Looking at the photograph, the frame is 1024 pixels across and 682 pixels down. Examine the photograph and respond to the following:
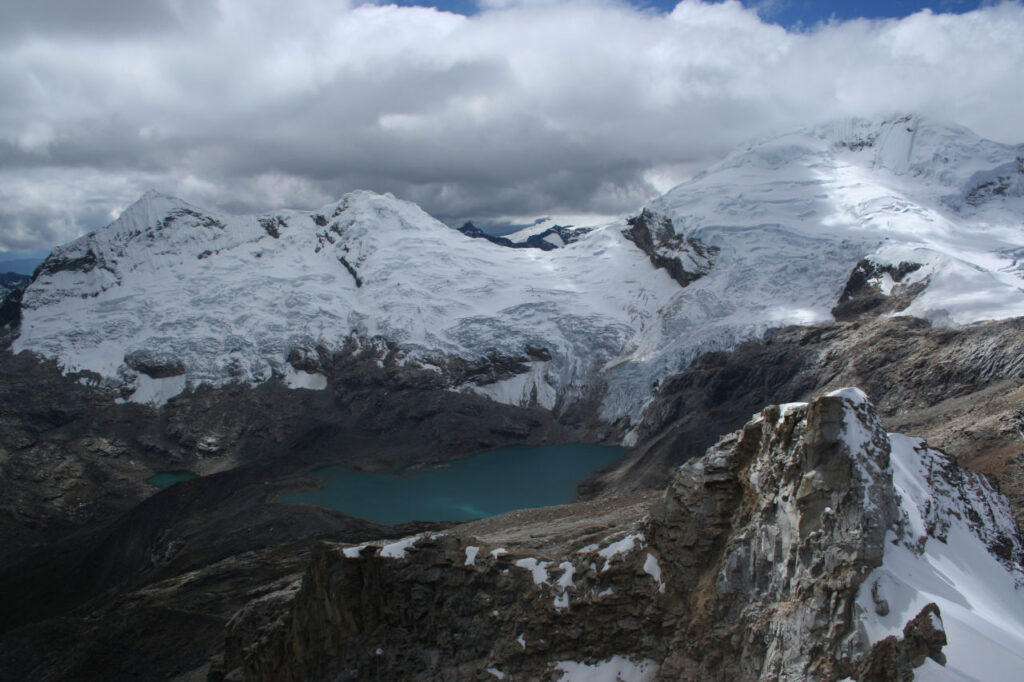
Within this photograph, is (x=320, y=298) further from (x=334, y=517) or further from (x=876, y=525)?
(x=876, y=525)

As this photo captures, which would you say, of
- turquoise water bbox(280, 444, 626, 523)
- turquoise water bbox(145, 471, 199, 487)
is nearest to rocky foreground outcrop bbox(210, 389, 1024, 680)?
turquoise water bbox(280, 444, 626, 523)

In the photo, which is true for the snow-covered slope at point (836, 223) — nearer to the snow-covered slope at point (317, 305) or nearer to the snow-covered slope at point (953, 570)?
the snow-covered slope at point (317, 305)

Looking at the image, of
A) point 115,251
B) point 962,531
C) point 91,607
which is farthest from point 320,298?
point 962,531

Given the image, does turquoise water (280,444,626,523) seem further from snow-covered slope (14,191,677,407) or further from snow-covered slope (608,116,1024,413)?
snow-covered slope (14,191,677,407)

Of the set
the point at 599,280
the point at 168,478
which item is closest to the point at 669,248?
the point at 599,280

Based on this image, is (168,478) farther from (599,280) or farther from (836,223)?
(836,223)

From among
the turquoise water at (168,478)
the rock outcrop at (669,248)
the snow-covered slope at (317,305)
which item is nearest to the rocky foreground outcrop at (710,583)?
the turquoise water at (168,478)

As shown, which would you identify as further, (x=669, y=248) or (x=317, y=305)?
(x=317, y=305)
